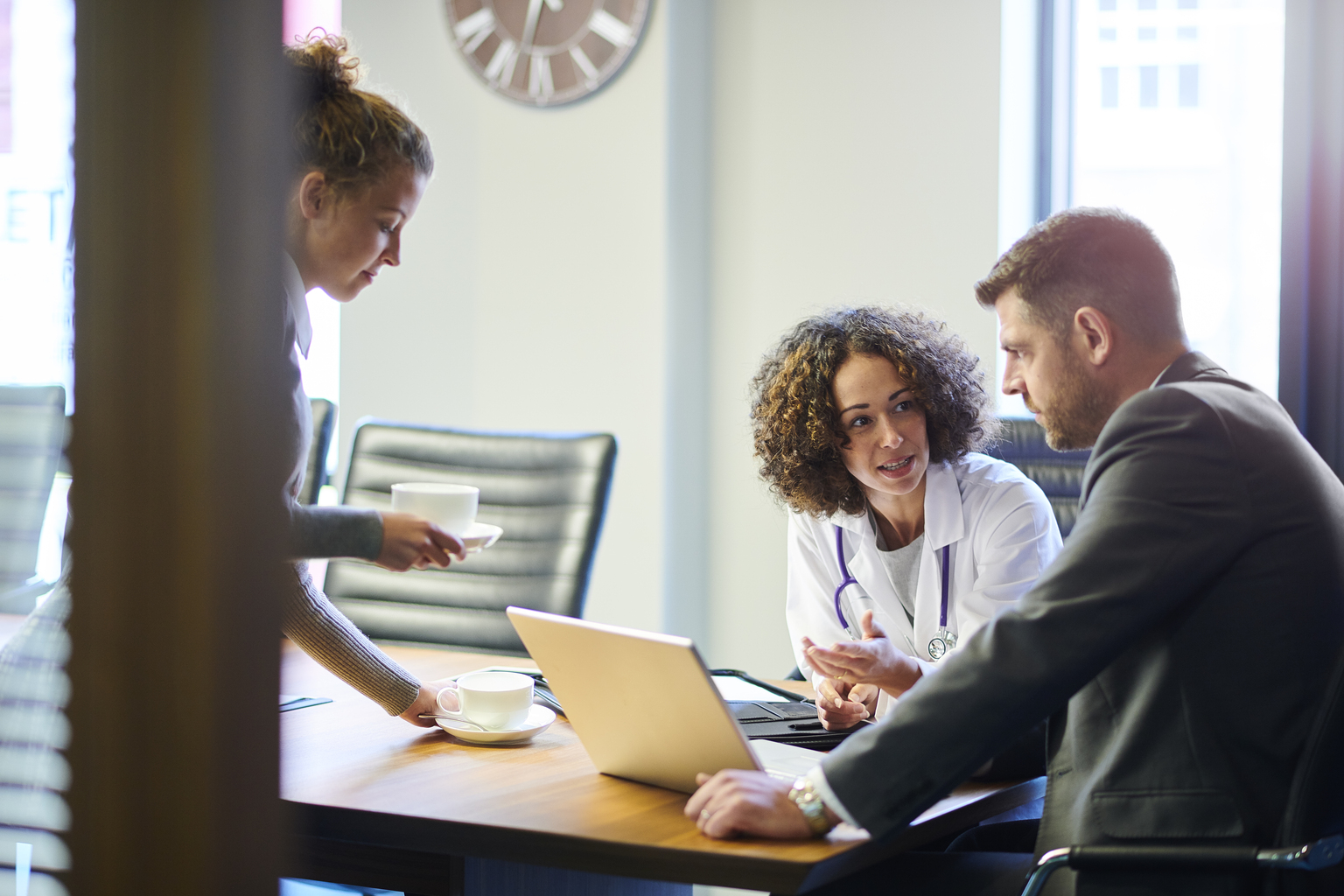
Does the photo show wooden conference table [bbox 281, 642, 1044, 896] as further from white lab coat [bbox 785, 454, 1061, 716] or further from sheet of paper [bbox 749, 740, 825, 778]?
white lab coat [bbox 785, 454, 1061, 716]

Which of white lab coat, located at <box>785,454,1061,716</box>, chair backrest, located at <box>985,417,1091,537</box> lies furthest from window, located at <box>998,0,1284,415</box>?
white lab coat, located at <box>785,454,1061,716</box>

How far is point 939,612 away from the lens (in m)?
1.78

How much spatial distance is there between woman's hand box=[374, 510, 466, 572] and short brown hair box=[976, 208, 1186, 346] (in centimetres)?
78

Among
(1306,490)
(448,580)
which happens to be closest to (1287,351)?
(1306,490)

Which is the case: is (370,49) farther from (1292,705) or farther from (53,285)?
(53,285)

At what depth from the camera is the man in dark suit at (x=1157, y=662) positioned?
1089mm

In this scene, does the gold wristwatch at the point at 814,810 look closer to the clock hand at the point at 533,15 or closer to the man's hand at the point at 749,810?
the man's hand at the point at 749,810

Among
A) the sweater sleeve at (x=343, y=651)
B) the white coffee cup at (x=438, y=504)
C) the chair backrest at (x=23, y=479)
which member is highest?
the chair backrest at (x=23, y=479)

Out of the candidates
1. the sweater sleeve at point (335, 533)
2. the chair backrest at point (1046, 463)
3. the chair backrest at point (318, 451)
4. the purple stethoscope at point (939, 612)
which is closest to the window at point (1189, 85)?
the chair backrest at point (1046, 463)

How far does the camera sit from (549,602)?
88.4 inches

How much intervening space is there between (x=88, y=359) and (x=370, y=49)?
342cm

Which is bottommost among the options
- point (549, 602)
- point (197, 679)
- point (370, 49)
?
point (549, 602)

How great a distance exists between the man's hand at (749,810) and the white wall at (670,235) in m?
2.09

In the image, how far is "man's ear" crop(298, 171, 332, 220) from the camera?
1322mm
